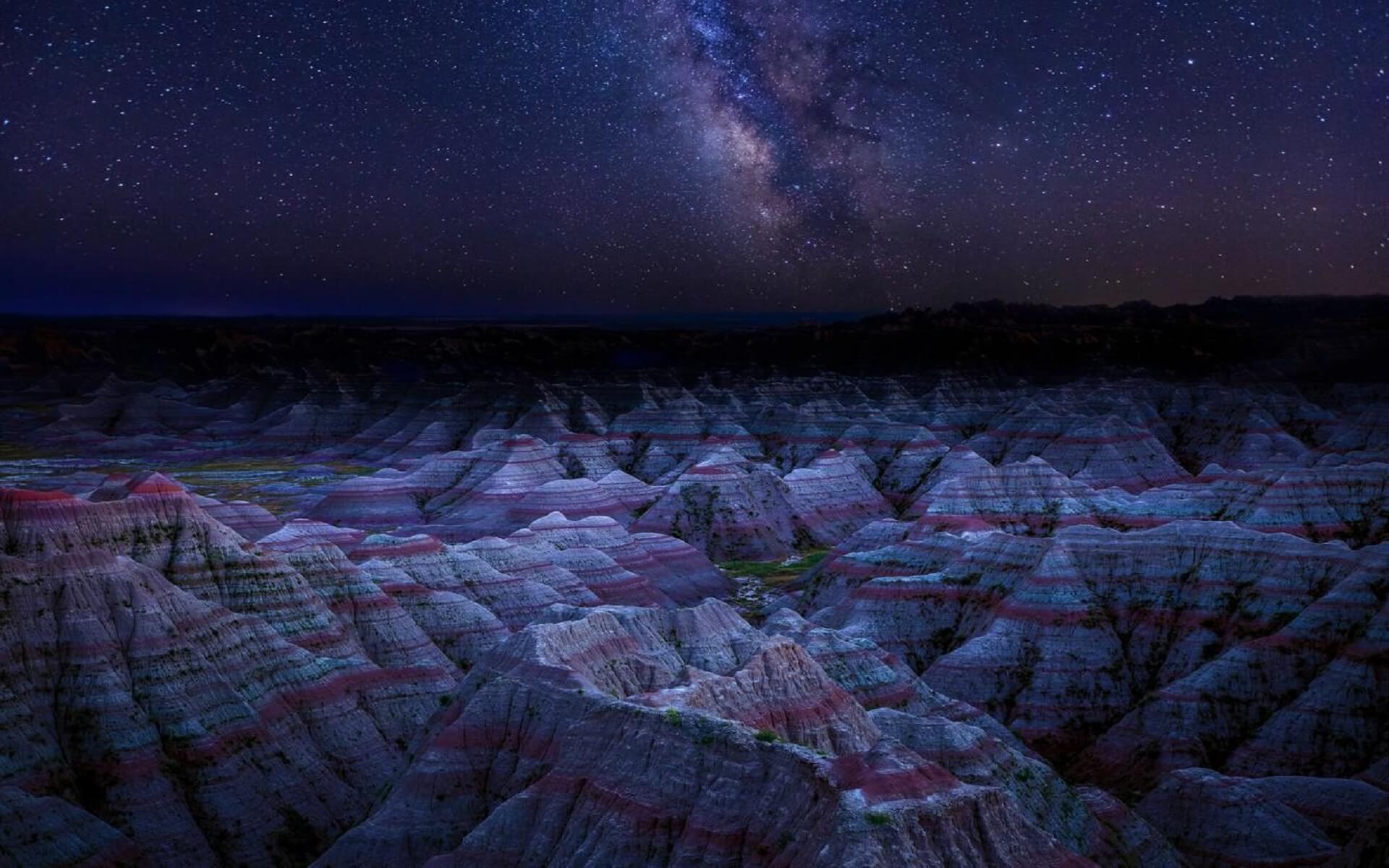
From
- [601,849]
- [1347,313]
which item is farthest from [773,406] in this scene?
[601,849]

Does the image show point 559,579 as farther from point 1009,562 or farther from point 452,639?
point 1009,562

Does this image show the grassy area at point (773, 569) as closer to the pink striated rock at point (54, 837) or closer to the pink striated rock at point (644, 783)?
the pink striated rock at point (644, 783)

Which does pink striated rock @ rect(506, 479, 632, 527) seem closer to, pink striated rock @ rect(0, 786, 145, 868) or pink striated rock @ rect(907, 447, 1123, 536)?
pink striated rock @ rect(907, 447, 1123, 536)

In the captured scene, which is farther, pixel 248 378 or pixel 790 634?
pixel 248 378

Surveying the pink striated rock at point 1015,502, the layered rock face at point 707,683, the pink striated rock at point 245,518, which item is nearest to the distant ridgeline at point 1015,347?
the layered rock face at point 707,683

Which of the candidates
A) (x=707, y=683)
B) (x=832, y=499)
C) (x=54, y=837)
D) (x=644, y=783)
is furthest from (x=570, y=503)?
(x=644, y=783)

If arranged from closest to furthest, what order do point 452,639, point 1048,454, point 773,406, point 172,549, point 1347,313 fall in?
point 172,549
point 452,639
point 1048,454
point 773,406
point 1347,313

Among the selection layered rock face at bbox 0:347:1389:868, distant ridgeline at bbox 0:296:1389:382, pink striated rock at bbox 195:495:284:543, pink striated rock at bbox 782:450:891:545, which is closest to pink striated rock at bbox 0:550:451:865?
layered rock face at bbox 0:347:1389:868
